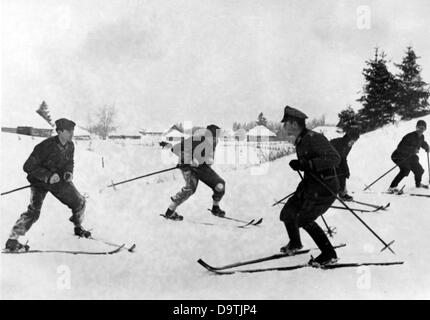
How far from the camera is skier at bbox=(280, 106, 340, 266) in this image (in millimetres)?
4043

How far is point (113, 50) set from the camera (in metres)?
5.75

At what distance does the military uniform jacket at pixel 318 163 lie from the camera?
159 inches

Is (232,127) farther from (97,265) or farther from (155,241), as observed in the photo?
(97,265)

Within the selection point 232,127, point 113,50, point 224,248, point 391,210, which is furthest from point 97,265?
point 391,210

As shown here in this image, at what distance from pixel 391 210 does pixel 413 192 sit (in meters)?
0.66

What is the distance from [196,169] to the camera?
5.41 m

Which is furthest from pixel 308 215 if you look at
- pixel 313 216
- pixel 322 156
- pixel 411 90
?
pixel 411 90

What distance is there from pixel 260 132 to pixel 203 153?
1063 millimetres

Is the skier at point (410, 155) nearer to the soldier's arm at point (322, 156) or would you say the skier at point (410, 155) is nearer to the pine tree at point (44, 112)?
the soldier's arm at point (322, 156)

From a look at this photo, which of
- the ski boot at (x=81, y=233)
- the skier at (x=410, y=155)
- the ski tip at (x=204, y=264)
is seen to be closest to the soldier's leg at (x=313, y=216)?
the ski tip at (x=204, y=264)

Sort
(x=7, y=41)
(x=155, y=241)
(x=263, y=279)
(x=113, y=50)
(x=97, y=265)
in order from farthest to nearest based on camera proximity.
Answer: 1. (x=113, y=50)
2. (x=7, y=41)
3. (x=155, y=241)
4. (x=97, y=265)
5. (x=263, y=279)

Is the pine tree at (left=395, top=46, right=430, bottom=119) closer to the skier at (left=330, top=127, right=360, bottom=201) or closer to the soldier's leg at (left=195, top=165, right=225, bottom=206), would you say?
the skier at (left=330, top=127, right=360, bottom=201)

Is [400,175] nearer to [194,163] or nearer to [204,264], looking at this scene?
[194,163]

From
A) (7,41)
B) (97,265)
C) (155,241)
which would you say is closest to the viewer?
(97,265)
